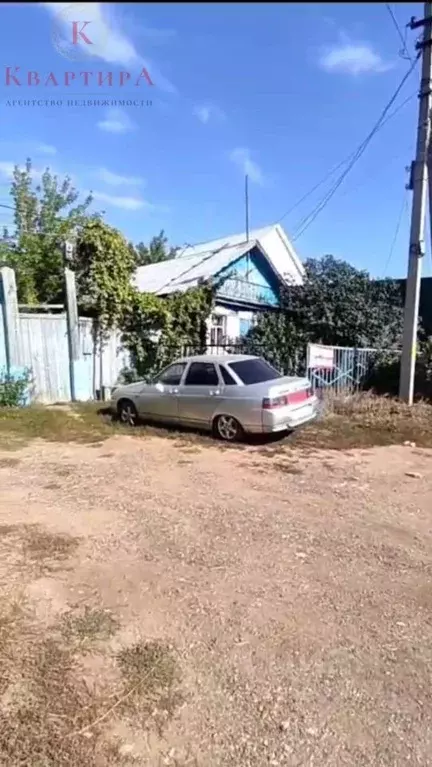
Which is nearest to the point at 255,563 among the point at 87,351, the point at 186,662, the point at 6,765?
the point at 186,662

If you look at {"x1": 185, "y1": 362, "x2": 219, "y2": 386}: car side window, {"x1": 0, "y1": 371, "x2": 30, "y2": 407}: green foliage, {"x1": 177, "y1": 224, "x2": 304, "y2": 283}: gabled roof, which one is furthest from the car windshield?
{"x1": 177, "y1": 224, "x2": 304, "y2": 283}: gabled roof

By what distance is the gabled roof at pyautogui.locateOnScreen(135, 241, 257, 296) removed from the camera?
53.3 feet

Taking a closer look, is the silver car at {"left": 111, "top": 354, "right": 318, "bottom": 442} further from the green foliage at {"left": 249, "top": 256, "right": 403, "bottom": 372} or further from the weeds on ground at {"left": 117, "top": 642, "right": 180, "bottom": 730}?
the green foliage at {"left": 249, "top": 256, "right": 403, "bottom": 372}

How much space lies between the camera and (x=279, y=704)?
240 cm

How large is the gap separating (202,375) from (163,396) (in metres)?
0.96

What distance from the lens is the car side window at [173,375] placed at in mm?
9195

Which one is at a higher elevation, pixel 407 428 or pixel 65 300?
pixel 65 300

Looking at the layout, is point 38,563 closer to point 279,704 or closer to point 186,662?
point 186,662

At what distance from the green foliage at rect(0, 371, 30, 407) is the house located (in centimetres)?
617

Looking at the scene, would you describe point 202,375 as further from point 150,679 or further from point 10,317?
point 150,679

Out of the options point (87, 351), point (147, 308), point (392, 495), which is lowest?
→ point (392, 495)

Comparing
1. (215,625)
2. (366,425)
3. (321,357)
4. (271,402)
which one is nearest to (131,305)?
(321,357)

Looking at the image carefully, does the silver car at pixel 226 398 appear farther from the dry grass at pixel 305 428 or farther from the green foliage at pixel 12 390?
the green foliage at pixel 12 390

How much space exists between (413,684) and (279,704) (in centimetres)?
74
